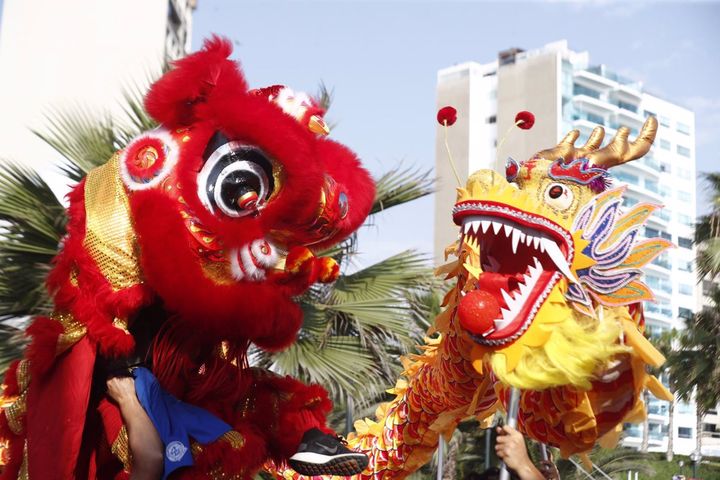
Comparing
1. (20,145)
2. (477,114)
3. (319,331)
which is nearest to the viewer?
(319,331)

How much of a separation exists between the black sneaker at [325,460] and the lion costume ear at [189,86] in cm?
112

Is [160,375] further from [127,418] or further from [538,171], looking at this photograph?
[538,171]

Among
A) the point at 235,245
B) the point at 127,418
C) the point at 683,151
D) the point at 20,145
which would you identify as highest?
the point at 683,151

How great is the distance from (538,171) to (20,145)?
11156 mm

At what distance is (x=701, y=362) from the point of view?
11641mm

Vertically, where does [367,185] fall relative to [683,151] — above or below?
below

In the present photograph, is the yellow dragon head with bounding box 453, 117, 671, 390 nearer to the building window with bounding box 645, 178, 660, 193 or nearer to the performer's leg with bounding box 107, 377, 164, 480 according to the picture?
the performer's leg with bounding box 107, 377, 164, 480

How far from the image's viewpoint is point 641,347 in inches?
123

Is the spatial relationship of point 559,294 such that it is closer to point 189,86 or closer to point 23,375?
point 189,86

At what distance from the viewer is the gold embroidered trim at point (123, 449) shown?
2.64 m

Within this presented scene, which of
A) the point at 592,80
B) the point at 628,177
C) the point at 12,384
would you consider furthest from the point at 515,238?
the point at 628,177

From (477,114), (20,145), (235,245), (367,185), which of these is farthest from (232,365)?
(477,114)

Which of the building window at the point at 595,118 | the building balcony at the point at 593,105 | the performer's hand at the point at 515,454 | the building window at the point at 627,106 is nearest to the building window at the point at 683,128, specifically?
the building window at the point at 627,106

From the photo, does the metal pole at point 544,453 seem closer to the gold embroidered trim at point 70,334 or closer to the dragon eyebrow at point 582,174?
the dragon eyebrow at point 582,174
